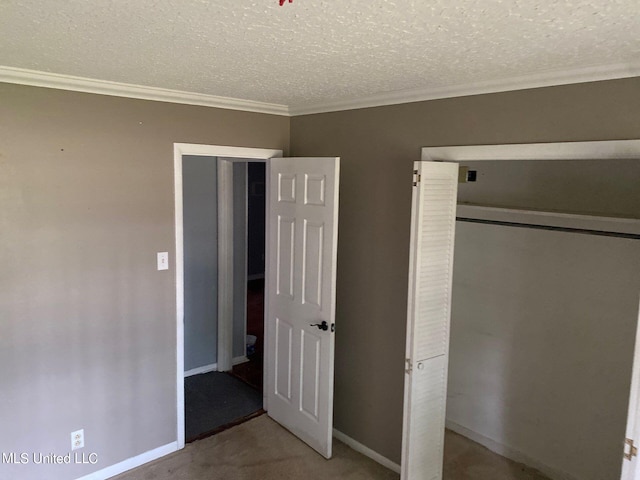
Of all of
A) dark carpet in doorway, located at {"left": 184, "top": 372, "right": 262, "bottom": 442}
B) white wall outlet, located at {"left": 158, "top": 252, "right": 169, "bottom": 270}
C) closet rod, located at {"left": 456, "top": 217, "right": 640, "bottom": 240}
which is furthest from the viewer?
dark carpet in doorway, located at {"left": 184, "top": 372, "right": 262, "bottom": 442}

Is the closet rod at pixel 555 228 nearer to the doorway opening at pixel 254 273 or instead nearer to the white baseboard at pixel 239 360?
the doorway opening at pixel 254 273

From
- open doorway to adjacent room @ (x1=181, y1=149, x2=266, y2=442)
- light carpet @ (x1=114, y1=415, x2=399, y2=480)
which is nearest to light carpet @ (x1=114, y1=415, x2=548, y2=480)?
light carpet @ (x1=114, y1=415, x2=399, y2=480)

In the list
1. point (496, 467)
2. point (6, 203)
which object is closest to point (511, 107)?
point (496, 467)

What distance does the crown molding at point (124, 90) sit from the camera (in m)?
2.29

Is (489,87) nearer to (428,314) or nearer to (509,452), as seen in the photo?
(428,314)

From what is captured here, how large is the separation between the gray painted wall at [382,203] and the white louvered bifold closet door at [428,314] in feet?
0.91

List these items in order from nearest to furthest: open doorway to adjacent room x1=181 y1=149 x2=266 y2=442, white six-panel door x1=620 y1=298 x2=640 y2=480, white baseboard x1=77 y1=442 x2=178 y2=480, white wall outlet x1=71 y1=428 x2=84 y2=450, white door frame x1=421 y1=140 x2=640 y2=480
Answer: white six-panel door x1=620 y1=298 x2=640 y2=480 → white door frame x1=421 y1=140 x2=640 y2=480 → white wall outlet x1=71 y1=428 x2=84 y2=450 → white baseboard x1=77 y1=442 x2=178 y2=480 → open doorway to adjacent room x1=181 y1=149 x2=266 y2=442

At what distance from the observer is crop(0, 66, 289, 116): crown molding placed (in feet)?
7.53

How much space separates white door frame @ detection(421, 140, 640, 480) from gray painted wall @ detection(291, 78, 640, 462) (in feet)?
0.15

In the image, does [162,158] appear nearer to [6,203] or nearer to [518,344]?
[6,203]

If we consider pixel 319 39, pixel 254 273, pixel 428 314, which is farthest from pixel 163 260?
pixel 254 273

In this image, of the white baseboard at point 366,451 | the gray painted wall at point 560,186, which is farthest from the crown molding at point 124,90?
the white baseboard at point 366,451

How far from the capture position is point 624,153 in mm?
1880

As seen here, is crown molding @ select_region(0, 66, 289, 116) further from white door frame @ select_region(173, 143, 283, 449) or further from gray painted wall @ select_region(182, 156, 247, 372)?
gray painted wall @ select_region(182, 156, 247, 372)
